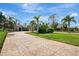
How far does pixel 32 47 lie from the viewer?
17.9 feet

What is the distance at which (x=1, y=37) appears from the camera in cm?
573

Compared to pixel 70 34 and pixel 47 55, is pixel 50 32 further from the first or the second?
pixel 47 55

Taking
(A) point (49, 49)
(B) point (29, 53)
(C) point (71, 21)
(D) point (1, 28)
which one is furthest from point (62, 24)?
(D) point (1, 28)

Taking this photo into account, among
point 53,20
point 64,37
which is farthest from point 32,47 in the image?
point 64,37

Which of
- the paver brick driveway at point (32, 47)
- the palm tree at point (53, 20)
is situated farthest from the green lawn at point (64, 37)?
the palm tree at point (53, 20)

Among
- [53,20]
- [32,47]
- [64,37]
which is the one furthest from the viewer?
[64,37]

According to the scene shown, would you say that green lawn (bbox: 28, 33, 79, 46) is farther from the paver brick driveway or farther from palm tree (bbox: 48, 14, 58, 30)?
palm tree (bbox: 48, 14, 58, 30)

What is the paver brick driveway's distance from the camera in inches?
203

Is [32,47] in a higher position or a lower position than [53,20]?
lower

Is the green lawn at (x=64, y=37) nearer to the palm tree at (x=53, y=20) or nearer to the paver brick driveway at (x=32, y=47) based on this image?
the paver brick driveway at (x=32, y=47)

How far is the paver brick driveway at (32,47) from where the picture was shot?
516 centimetres

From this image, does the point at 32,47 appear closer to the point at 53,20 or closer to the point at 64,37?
the point at 53,20

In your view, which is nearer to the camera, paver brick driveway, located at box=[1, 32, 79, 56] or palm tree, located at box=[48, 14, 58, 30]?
paver brick driveway, located at box=[1, 32, 79, 56]

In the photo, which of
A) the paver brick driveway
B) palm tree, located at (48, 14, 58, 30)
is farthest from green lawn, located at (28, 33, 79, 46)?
palm tree, located at (48, 14, 58, 30)
